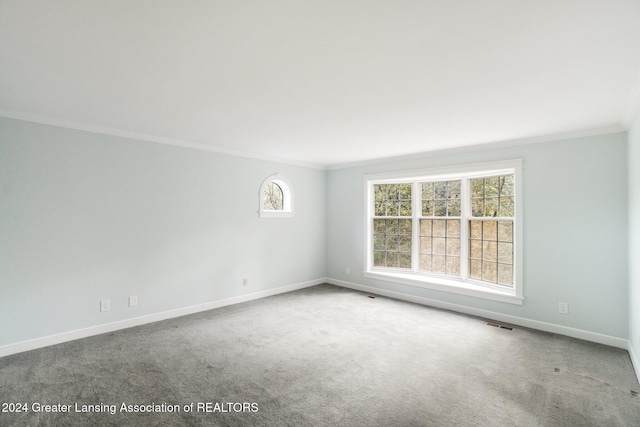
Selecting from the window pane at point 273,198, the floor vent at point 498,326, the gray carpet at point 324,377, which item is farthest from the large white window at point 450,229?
the window pane at point 273,198

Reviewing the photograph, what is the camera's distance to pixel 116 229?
3613 millimetres

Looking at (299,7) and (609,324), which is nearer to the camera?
(299,7)

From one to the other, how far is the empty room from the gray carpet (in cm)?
2

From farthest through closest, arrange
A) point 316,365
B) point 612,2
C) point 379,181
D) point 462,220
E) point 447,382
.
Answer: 1. point 379,181
2. point 462,220
3. point 316,365
4. point 447,382
5. point 612,2

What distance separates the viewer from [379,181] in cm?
545

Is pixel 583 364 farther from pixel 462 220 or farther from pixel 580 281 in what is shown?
pixel 462 220

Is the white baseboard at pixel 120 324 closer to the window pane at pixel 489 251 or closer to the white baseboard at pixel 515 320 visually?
the white baseboard at pixel 515 320

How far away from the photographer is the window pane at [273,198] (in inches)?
209

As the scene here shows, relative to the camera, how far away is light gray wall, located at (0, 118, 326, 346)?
3.04m

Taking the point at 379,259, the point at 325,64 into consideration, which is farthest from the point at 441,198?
the point at 325,64

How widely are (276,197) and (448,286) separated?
3233 mm

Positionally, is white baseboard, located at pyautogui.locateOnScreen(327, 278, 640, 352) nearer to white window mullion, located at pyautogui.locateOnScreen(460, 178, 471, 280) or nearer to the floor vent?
the floor vent

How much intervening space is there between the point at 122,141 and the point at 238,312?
2701 mm

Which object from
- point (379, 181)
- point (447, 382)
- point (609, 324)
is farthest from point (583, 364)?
point (379, 181)
